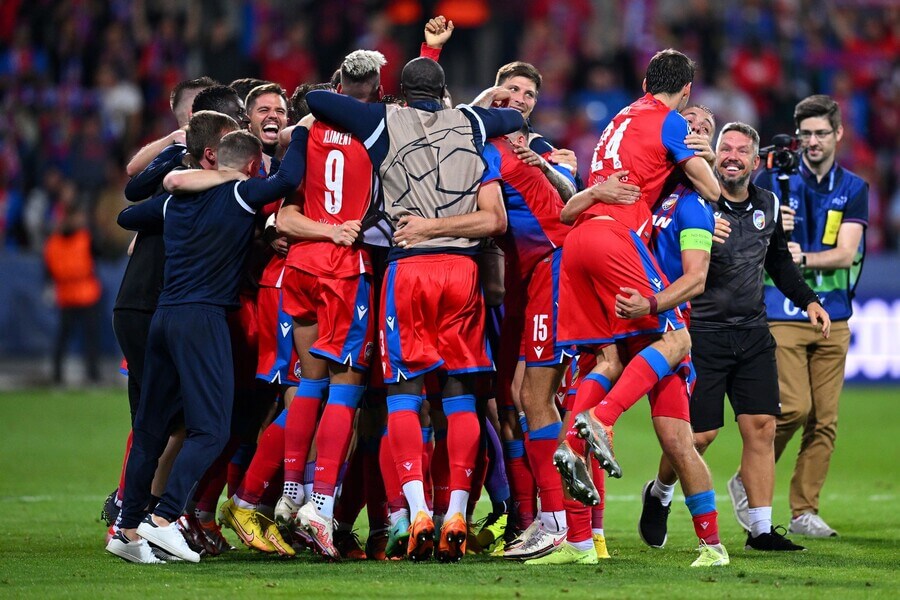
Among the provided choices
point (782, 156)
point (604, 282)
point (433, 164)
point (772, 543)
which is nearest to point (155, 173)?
point (433, 164)

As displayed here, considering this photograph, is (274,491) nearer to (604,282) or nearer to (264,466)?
(264,466)

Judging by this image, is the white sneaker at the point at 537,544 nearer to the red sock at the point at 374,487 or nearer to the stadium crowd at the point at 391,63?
the red sock at the point at 374,487

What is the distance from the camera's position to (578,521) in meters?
7.19

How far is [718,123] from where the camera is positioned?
20234 mm

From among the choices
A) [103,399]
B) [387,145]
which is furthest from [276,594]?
[103,399]

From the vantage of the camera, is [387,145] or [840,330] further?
[840,330]

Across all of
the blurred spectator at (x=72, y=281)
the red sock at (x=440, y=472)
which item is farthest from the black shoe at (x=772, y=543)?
the blurred spectator at (x=72, y=281)

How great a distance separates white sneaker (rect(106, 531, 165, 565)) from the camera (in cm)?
704

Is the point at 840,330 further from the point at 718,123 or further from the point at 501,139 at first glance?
the point at 718,123

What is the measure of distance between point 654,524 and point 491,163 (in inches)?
93.6

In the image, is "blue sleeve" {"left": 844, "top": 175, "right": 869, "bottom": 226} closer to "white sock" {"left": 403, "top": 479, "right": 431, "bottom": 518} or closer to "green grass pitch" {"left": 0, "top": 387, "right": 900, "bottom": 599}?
"green grass pitch" {"left": 0, "top": 387, "right": 900, "bottom": 599}

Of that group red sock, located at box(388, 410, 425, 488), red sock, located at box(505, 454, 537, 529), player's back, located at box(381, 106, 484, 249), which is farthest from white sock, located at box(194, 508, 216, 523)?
player's back, located at box(381, 106, 484, 249)

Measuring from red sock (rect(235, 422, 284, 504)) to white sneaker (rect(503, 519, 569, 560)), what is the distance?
1.39 meters

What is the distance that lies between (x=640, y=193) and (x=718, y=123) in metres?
13.6
